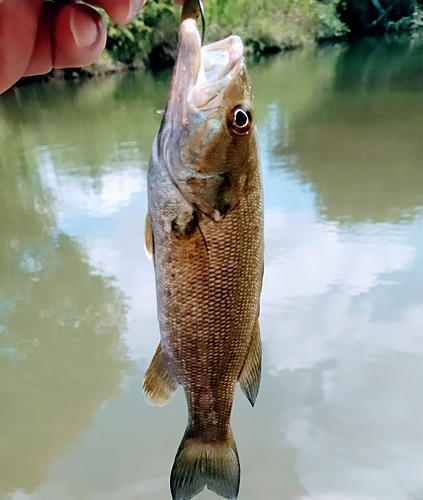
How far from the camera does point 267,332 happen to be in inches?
166

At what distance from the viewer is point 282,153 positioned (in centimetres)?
841

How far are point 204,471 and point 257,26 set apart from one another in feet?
86.6

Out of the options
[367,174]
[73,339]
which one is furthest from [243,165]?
[367,174]

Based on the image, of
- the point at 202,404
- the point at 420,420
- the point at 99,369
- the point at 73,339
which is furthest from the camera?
the point at 73,339

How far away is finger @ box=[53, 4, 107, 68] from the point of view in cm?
154

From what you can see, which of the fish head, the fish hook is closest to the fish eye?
the fish head

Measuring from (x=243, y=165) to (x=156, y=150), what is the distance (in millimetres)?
222

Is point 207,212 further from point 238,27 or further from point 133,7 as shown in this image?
point 238,27

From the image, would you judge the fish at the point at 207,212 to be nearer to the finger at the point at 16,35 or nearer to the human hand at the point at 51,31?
the human hand at the point at 51,31

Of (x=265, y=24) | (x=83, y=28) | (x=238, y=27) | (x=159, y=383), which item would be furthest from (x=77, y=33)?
(x=265, y=24)

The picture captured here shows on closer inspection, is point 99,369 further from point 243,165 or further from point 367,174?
point 367,174

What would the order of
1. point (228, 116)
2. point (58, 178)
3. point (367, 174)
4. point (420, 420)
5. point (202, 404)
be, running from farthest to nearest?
1. point (58, 178)
2. point (367, 174)
3. point (420, 420)
4. point (202, 404)
5. point (228, 116)

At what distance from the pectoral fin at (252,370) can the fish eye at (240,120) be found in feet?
1.72

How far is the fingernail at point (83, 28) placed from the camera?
1.54 meters
